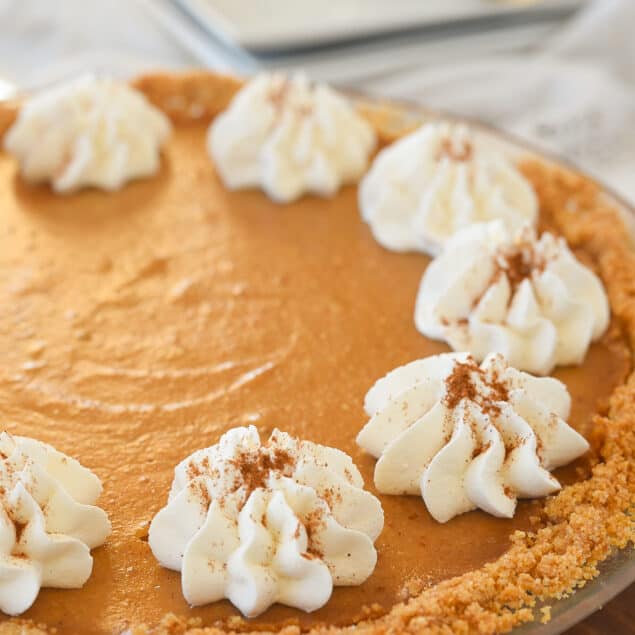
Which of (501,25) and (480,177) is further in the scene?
(501,25)

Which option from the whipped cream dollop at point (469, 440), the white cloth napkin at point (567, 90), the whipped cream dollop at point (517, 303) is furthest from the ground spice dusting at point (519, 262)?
the white cloth napkin at point (567, 90)

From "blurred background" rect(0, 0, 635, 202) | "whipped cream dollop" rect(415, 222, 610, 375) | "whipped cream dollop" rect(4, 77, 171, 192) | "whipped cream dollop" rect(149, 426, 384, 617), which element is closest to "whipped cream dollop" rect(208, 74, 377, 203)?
"whipped cream dollop" rect(4, 77, 171, 192)

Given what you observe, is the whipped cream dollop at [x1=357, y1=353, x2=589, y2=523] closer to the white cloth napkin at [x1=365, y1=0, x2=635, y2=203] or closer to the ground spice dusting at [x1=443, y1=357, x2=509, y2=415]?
the ground spice dusting at [x1=443, y1=357, x2=509, y2=415]

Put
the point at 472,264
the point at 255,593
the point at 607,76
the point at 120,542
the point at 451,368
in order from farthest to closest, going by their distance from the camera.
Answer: the point at 607,76 → the point at 472,264 → the point at 451,368 → the point at 120,542 → the point at 255,593

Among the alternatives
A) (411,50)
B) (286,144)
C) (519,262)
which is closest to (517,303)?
(519,262)

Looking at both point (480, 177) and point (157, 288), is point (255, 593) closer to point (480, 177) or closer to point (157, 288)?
point (157, 288)

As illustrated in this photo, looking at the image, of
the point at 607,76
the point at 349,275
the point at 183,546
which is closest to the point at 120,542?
the point at 183,546
